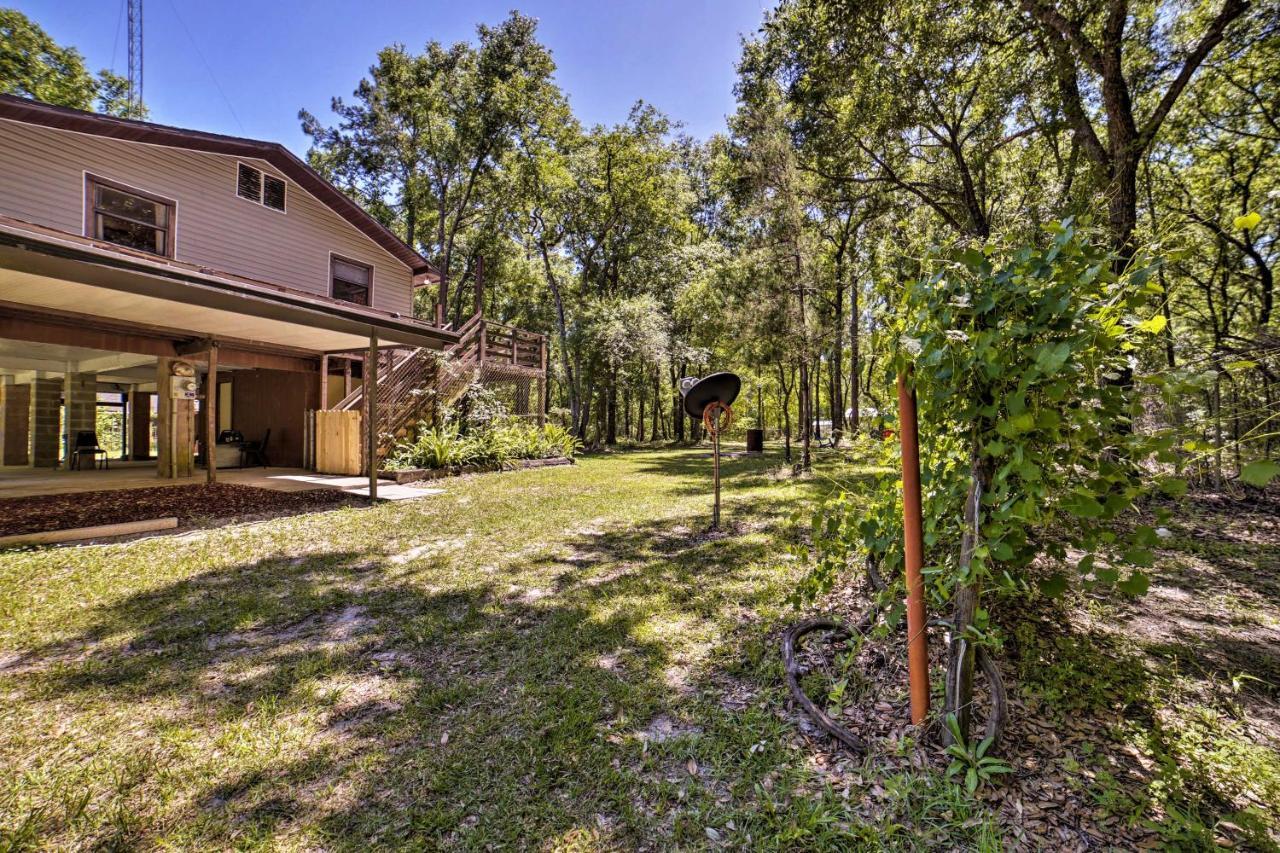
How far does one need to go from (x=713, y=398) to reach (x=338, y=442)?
8.35 metres

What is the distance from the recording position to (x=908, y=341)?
63.1 inches

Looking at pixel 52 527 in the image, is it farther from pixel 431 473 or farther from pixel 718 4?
pixel 718 4

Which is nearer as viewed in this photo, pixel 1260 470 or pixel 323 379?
pixel 1260 470

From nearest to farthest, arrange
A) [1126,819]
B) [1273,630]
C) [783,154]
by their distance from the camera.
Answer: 1. [1126,819]
2. [1273,630]
3. [783,154]

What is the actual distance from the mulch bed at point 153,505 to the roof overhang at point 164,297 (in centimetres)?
259

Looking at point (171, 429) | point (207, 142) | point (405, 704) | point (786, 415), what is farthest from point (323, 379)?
point (786, 415)

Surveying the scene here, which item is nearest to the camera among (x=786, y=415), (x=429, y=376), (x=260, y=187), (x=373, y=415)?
(x=373, y=415)

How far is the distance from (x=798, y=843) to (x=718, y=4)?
459 inches

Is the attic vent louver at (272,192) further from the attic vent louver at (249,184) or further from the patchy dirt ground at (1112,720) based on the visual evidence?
the patchy dirt ground at (1112,720)

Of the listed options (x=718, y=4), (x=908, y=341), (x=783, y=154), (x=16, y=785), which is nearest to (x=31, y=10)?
(x=718, y=4)

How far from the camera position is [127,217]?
8242 millimetres

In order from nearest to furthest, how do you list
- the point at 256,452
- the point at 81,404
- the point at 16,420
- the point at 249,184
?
the point at 249,184
the point at 81,404
the point at 16,420
the point at 256,452

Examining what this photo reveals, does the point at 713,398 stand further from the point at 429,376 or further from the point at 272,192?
the point at 272,192

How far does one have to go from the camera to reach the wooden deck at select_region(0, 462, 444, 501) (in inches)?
296
